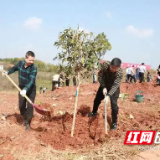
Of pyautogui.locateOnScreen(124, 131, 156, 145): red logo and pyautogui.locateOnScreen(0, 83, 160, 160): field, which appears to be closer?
pyautogui.locateOnScreen(0, 83, 160, 160): field

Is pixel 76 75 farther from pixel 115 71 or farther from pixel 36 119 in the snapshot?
pixel 36 119

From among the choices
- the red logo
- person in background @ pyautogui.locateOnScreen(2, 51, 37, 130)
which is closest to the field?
the red logo

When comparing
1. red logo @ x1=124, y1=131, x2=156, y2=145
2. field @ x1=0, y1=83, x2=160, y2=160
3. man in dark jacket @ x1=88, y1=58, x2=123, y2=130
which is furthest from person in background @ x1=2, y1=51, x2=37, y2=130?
red logo @ x1=124, y1=131, x2=156, y2=145

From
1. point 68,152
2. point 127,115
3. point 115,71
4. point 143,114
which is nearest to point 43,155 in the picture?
point 68,152

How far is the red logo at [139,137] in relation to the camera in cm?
390

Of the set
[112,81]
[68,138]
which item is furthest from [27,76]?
[112,81]

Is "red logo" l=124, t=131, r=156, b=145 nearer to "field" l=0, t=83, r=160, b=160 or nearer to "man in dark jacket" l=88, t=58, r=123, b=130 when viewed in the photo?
"field" l=0, t=83, r=160, b=160

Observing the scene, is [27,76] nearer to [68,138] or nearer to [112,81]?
[68,138]

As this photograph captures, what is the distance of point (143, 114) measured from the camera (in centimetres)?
591

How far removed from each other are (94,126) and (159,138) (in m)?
1.39

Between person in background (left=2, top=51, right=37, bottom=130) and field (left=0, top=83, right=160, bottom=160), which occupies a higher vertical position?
person in background (left=2, top=51, right=37, bottom=130)

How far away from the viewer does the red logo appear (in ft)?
12.8

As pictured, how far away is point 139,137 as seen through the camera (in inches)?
159

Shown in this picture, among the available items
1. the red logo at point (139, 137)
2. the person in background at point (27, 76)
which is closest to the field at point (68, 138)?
the red logo at point (139, 137)
